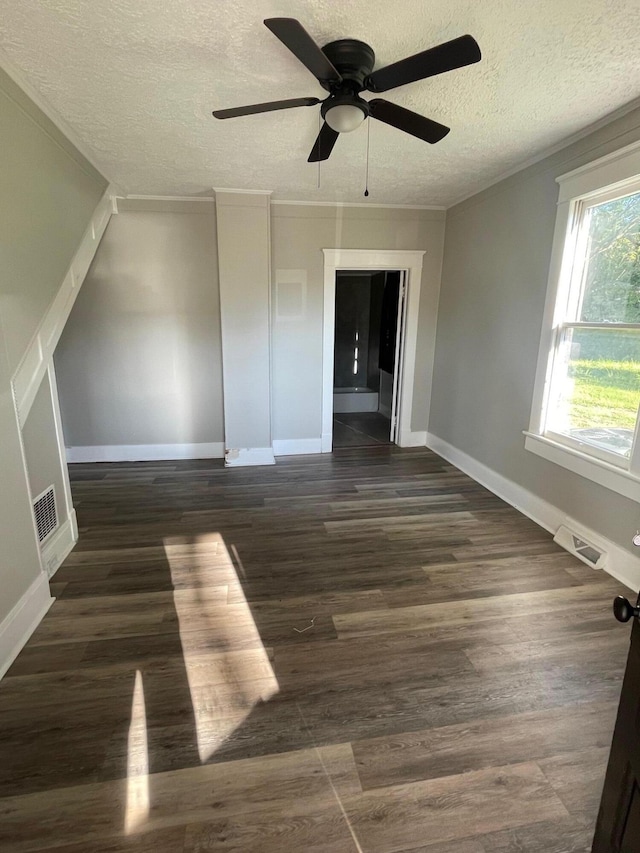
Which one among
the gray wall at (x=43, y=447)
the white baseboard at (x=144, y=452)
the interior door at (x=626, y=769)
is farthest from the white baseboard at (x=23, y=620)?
the white baseboard at (x=144, y=452)

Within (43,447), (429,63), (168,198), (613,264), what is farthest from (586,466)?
(168,198)

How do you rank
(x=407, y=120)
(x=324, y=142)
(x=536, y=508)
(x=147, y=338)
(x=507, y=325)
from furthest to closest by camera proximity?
(x=147, y=338) < (x=507, y=325) < (x=536, y=508) < (x=324, y=142) < (x=407, y=120)

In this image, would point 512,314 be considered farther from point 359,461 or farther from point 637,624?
point 637,624

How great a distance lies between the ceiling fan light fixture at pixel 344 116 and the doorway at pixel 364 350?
3944mm

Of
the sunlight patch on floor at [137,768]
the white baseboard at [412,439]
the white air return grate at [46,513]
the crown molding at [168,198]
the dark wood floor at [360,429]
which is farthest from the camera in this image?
the dark wood floor at [360,429]

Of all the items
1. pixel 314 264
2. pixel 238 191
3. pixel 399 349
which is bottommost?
pixel 399 349

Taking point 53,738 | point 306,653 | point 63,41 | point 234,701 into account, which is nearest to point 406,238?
point 63,41

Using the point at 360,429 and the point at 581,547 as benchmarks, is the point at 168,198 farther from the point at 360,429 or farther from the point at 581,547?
the point at 581,547

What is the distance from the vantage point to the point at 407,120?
1935 millimetres

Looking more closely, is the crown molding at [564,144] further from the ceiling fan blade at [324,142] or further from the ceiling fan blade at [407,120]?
the ceiling fan blade at [324,142]

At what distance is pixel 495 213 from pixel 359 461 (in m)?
2.60

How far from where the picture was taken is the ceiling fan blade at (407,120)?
1851 millimetres

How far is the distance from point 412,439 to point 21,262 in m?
4.00

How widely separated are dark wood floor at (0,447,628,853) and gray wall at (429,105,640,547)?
17.0 inches
